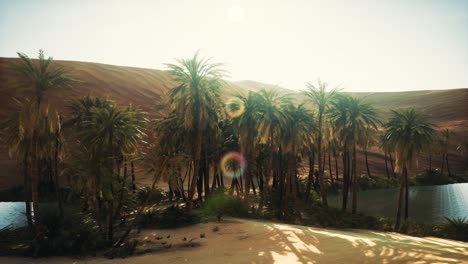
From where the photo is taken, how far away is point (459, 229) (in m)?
27.9

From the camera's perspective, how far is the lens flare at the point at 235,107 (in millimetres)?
→ 35250

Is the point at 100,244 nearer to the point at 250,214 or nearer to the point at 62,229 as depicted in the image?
the point at 62,229

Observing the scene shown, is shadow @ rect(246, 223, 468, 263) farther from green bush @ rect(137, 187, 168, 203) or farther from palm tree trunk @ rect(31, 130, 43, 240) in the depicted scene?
green bush @ rect(137, 187, 168, 203)

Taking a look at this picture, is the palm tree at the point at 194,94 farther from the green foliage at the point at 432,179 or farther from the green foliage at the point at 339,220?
the green foliage at the point at 432,179

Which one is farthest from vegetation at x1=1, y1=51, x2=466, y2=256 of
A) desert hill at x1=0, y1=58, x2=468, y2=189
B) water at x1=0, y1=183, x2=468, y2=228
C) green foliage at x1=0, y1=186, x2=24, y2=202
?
desert hill at x1=0, y1=58, x2=468, y2=189

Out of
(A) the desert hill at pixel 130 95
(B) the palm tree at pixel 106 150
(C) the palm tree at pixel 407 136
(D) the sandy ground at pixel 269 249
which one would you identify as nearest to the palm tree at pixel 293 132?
(C) the palm tree at pixel 407 136

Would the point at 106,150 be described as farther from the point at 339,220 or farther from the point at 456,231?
the point at 456,231

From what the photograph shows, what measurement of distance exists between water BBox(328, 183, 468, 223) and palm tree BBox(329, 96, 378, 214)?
8448 mm

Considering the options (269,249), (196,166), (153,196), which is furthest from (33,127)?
(153,196)

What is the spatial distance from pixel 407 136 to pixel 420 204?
19515 mm

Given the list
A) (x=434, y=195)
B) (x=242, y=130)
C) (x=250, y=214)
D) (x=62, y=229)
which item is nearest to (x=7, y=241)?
(x=62, y=229)

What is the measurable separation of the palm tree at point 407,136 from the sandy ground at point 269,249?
14.9 m

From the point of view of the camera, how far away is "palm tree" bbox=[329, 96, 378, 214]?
36656 millimetres

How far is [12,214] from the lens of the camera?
4009 centimetres
